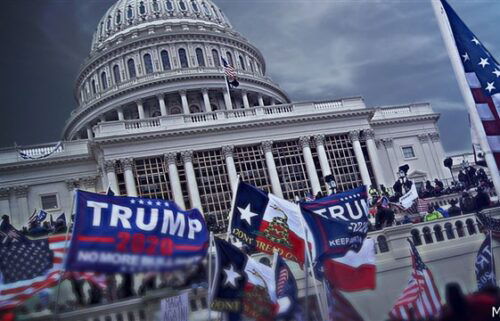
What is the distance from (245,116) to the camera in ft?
143

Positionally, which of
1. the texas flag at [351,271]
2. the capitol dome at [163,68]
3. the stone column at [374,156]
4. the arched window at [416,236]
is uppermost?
the capitol dome at [163,68]

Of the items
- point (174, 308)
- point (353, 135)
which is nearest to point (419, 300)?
point (174, 308)

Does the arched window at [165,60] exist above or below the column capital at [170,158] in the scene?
above

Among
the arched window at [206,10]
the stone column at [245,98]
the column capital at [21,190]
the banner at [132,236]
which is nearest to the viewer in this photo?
the banner at [132,236]

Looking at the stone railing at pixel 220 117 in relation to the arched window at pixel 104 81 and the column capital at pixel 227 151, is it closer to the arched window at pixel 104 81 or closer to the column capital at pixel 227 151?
the column capital at pixel 227 151

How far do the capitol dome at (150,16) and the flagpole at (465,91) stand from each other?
55455mm

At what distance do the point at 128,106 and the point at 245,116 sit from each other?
21.0 m

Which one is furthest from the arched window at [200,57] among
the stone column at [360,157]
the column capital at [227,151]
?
the stone column at [360,157]

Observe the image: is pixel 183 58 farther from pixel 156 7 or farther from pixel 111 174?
pixel 111 174

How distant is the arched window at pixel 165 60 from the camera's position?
63.7 metres

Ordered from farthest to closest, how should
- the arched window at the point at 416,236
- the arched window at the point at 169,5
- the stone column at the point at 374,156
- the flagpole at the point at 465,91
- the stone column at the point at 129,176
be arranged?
the arched window at the point at 169,5 < the stone column at the point at 374,156 < the stone column at the point at 129,176 < the arched window at the point at 416,236 < the flagpole at the point at 465,91

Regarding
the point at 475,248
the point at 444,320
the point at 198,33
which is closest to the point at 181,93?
the point at 198,33

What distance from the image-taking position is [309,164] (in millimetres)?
42562

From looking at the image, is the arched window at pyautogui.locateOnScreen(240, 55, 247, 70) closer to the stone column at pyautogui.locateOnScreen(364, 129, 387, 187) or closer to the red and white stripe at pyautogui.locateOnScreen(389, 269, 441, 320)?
the stone column at pyautogui.locateOnScreen(364, 129, 387, 187)
